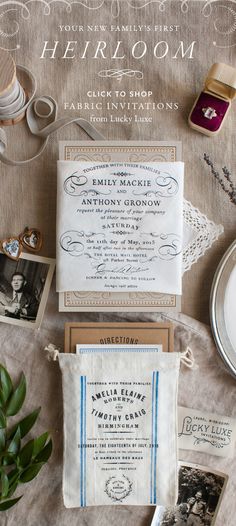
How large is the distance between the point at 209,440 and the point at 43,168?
60cm

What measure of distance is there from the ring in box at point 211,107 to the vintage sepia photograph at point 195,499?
64cm

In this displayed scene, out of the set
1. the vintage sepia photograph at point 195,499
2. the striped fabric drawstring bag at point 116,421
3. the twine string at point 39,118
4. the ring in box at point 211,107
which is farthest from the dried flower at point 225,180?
the vintage sepia photograph at point 195,499

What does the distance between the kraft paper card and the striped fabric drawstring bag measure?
2 centimetres

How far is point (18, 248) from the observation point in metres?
1.07

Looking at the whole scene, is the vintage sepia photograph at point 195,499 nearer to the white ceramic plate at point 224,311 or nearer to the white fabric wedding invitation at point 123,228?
the white ceramic plate at point 224,311

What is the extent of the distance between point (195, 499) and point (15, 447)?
1.15 feet

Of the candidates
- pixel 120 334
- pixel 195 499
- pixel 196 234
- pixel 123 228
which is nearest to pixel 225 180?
pixel 196 234

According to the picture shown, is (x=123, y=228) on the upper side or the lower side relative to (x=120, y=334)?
upper

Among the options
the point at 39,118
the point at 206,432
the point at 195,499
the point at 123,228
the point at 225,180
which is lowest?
the point at 195,499

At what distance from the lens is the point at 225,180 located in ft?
3.56

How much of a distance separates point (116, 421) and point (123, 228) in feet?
1.16

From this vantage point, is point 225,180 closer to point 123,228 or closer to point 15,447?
point 123,228

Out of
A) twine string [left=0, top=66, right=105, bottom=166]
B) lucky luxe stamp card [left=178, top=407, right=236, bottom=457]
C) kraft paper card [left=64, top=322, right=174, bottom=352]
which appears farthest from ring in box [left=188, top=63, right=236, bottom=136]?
lucky luxe stamp card [left=178, top=407, right=236, bottom=457]

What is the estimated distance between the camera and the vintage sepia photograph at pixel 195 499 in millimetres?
1063
